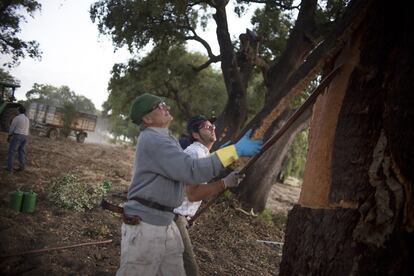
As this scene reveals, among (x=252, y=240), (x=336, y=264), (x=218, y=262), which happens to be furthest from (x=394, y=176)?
(x=252, y=240)

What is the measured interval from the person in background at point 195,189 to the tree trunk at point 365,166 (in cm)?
109

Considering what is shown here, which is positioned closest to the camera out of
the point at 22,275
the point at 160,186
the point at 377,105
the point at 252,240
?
the point at 377,105

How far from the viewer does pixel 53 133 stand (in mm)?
21891

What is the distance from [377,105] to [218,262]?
4719 millimetres

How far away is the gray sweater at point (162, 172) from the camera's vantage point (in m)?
2.30

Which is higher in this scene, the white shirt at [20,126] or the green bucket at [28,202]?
the white shirt at [20,126]

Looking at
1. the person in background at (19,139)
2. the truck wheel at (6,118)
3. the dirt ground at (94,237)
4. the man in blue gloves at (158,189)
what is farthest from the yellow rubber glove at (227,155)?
the truck wheel at (6,118)

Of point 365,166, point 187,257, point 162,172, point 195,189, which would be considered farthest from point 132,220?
point 365,166

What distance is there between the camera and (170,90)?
68.6ft

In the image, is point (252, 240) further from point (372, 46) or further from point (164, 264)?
point (372, 46)

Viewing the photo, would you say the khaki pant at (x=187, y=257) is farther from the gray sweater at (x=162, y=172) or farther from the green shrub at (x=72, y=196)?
the green shrub at (x=72, y=196)

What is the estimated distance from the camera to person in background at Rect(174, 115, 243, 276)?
2.93m

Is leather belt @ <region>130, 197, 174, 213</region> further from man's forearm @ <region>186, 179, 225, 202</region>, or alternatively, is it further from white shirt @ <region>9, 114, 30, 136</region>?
white shirt @ <region>9, 114, 30, 136</region>

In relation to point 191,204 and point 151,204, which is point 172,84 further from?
point 151,204
